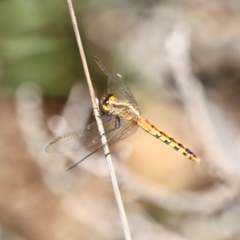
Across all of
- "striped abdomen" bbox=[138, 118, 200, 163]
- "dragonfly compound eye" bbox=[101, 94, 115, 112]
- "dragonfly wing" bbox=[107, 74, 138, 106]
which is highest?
"dragonfly wing" bbox=[107, 74, 138, 106]

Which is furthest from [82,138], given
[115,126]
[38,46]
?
[38,46]

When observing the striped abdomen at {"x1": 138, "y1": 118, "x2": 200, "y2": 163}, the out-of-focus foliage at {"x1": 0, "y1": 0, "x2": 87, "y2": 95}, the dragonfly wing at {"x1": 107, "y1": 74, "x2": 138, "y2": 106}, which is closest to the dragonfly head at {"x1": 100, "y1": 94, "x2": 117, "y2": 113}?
the dragonfly wing at {"x1": 107, "y1": 74, "x2": 138, "y2": 106}

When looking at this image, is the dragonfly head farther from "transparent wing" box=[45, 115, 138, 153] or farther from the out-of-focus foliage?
the out-of-focus foliage

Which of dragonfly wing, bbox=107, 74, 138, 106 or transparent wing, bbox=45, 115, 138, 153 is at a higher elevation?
dragonfly wing, bbox=107, 74, 138, 106

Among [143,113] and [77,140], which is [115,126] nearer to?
[77,140]

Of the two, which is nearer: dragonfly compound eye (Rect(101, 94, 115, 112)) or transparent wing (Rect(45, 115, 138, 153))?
transparent wing (Rect(45, 115, 138, 153))

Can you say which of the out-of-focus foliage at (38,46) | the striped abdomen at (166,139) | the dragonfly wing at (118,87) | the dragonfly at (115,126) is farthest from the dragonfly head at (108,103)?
the out-of-focus foliage at (38,46)

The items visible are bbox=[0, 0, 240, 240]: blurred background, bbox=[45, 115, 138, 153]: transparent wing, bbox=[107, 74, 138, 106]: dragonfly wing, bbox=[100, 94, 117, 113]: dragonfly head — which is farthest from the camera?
bbox=[0, 0, 240, 240]: blurred background
